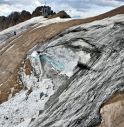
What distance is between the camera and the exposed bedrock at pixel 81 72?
73.0 feet

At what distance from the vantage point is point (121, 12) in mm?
31891

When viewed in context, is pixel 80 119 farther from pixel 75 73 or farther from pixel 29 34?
pixel 29 34

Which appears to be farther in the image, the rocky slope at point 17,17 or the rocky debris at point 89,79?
the rocky slope at point 17,17

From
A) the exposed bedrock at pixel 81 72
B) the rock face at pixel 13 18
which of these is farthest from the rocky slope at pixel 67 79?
the rock face at pixel 13 18

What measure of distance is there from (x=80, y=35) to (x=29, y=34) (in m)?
11.6

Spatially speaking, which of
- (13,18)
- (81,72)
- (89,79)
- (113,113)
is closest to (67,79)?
(81,72)

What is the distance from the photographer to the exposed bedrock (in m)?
22.2

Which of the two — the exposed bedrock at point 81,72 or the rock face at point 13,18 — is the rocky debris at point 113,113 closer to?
the exposed bedrock at point 81,72

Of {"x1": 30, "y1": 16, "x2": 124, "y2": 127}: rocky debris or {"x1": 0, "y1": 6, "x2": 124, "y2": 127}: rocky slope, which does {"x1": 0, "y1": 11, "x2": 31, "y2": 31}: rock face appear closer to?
{"x1": 0, "y1": 6, "x2": 124, "y2": 127}: rocky slope

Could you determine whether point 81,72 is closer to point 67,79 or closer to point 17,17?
point 67,79

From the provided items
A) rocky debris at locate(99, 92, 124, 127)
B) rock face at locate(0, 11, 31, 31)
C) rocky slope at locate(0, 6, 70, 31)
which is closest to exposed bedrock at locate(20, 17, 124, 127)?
rocky debris at locate(99, 92, 124, 127)

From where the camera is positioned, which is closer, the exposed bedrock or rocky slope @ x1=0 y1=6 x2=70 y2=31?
the exposed bedrock

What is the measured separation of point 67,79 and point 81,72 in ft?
5.32

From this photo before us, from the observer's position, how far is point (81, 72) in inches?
1006
